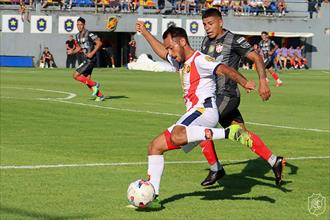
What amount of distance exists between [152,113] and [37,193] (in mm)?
12728

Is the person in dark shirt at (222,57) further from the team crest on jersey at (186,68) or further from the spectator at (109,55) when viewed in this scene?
the spectator at (109,55)

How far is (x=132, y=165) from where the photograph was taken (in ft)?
46.6

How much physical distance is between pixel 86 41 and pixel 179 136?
17.5 m

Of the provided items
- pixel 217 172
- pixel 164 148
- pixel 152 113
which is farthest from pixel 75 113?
pixel 164 148

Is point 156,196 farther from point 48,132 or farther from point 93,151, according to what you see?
point 48,132

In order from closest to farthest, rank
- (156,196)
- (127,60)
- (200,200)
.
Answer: (156,196), (200,200), (127,60)

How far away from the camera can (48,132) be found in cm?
1889

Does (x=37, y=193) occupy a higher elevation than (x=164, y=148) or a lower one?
lower

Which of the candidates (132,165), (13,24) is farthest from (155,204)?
(13,24)

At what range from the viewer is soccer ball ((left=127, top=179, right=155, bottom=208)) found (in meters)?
10.3

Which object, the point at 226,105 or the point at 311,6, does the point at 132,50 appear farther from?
the point at 226,105

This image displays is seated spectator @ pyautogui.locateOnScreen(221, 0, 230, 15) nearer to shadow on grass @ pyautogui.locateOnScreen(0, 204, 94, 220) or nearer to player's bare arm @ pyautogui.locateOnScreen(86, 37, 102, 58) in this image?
player's bare arm @ pyautogui.locateOnScreen(86, 37, 102, 58)

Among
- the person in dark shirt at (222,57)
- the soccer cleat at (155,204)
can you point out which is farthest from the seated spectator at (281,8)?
the soccer cleat at (155,204)

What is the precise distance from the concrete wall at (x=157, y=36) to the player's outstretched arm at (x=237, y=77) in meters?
55.0
